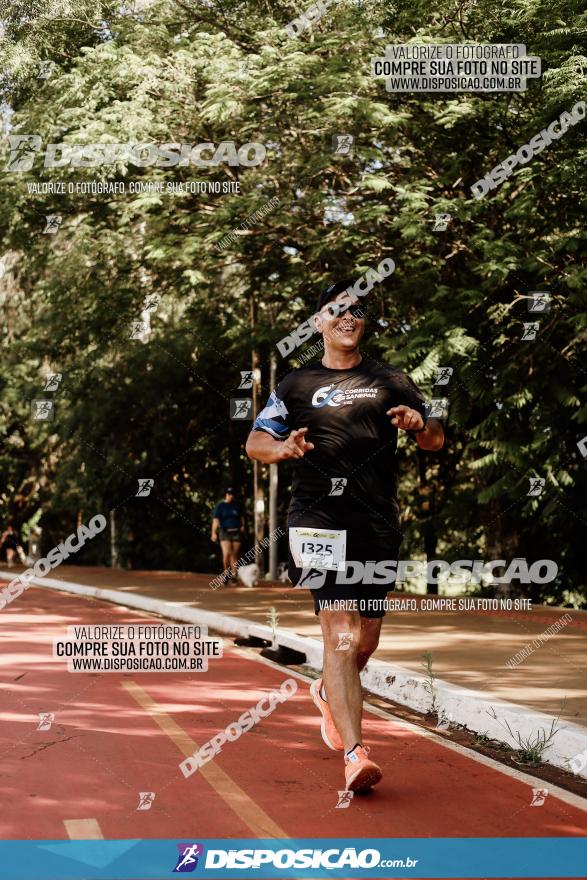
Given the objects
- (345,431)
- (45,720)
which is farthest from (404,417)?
(45,720)

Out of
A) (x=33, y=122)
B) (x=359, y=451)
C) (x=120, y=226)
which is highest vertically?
(x=33, y=122)

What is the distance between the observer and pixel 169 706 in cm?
860

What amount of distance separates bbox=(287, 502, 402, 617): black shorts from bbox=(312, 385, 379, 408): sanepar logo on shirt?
22.1 inches

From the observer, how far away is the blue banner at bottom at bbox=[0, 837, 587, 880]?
449 centimetres

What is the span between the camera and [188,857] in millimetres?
4652

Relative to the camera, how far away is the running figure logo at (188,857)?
14.9 ft

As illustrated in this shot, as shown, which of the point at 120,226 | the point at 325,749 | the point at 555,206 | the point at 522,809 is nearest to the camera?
the point at 522,809

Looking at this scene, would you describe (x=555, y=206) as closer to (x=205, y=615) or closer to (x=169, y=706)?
(x=205, y=615)

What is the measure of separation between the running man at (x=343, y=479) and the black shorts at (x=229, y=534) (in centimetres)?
1666

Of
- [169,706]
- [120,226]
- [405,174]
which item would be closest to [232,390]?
[120,226]

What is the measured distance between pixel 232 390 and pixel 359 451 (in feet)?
73.9

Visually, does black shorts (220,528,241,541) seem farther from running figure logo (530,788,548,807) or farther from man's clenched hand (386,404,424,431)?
man's clenched hand (386,404,424,431)

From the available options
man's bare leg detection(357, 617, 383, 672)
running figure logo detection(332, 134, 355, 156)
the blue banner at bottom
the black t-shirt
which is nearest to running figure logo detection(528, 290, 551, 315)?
running figure logo detection(332, 134, 355, 156)

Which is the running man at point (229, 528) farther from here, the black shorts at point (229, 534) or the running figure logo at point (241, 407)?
the running figure logo at point (241, 407)
